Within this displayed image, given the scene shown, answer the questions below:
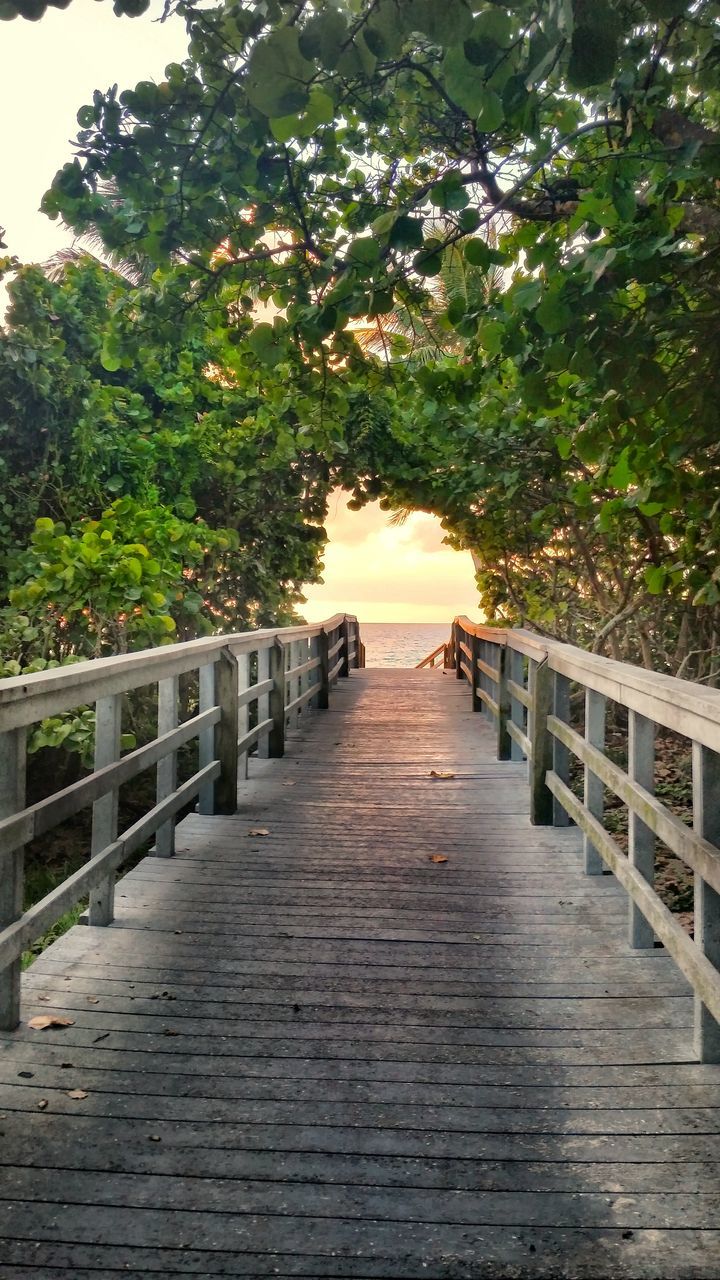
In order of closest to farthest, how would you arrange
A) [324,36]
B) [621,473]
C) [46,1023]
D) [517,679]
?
[324,36]
[46,1023]
[621,473]
[517,679]

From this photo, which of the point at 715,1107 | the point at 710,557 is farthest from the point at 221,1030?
the point at 710,557

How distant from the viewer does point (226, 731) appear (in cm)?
577

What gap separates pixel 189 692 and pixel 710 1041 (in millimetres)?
11447

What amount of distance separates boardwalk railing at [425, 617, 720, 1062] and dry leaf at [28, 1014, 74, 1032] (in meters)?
1.89

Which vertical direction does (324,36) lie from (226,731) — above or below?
above

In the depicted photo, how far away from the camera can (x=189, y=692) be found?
1381 centimetres

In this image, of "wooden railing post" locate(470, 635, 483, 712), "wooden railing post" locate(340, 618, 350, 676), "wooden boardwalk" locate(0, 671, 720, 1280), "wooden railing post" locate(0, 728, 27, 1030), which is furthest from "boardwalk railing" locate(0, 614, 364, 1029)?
"wooden railing post" locate(340, 618, 350, 676)

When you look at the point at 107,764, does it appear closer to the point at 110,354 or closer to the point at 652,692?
the point at 652,692

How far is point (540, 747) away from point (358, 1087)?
3.16 meters

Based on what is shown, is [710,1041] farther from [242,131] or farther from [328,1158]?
[242,131]

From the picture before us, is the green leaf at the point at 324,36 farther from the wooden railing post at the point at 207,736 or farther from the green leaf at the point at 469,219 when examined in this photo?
the wooden railing post at the point at 207,736

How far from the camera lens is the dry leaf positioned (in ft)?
10.1

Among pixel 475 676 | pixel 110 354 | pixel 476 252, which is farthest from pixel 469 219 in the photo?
pixel 475 676

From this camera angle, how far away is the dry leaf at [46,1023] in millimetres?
3072
